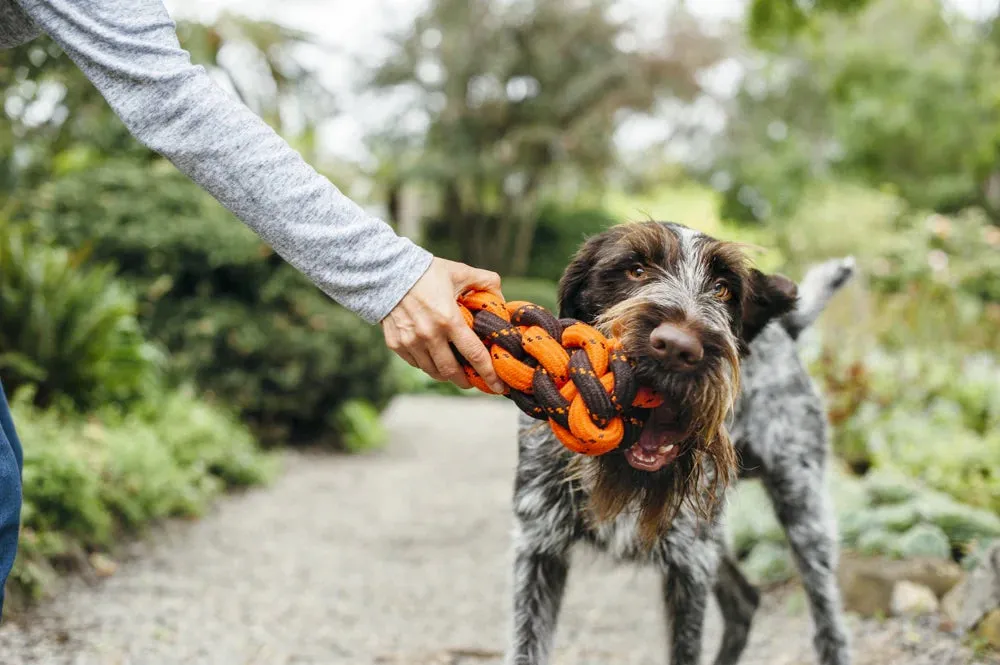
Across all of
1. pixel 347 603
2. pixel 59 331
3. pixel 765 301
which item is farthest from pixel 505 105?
pixel 765 301

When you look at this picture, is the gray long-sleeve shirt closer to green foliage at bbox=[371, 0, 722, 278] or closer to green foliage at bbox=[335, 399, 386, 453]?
green foliage at bbox=[335, 399, 386, 453]

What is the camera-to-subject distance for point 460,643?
4398 mm

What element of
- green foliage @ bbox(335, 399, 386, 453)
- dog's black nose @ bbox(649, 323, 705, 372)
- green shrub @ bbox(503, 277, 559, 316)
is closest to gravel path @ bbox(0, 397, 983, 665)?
dog's black nose @ bbox(649, 323, 705, 372)

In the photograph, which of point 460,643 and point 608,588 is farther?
point 608,588

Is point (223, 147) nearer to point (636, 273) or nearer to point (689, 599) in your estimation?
point (636, 273)

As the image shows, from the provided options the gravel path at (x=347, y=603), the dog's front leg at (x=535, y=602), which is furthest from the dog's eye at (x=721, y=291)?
the gravel path at (x=347, y=603)

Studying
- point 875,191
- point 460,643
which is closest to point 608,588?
point 460,643

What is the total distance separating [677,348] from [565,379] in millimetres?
252

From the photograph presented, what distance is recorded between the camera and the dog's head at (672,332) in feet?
6.61

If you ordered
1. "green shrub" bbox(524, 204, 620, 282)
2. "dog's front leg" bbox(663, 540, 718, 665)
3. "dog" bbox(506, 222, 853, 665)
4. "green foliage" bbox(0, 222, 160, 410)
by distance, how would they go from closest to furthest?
"dog" bbox(506, 222, 853, 665)
"dog's front leg" bbox(663, 540, 718, 665)
"green foliage" bbox(0, 222, 160, 410)
"green shrub" bbox(524, 204, 620, 282)

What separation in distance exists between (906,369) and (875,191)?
20.2 meters

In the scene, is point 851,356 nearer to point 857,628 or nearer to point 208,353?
point 857,628

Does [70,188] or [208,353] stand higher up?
[70,188]

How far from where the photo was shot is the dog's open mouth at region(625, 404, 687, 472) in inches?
84.2
